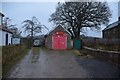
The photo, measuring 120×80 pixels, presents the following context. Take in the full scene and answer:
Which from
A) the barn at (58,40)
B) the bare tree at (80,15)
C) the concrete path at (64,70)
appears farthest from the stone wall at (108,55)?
the bare tree at (80,15)

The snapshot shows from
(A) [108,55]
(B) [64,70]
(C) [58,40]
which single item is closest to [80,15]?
(C) [58,40]

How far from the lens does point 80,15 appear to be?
3397cm

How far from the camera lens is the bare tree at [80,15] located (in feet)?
108

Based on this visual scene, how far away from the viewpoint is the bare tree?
32906 millimetres

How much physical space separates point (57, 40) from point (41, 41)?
12963 millimetres

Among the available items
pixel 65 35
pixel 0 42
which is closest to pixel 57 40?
pixel 65 35

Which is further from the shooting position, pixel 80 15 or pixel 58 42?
pixel 80 15

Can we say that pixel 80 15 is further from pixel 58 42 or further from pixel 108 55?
pixel 108 55

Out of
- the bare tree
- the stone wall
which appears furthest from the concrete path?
the bare tree

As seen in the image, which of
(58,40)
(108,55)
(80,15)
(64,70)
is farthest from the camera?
(80,15)

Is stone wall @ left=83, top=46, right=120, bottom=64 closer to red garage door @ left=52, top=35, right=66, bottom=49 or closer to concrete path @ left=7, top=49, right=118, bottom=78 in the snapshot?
concrete path @ left=7, top=49, right=118, bottom=78

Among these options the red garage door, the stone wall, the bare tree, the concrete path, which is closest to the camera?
the concrete path

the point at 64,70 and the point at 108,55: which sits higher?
the point at 108,55

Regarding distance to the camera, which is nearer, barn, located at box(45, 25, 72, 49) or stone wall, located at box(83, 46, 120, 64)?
stone wall, located at box(83, 46, 120, 64)
